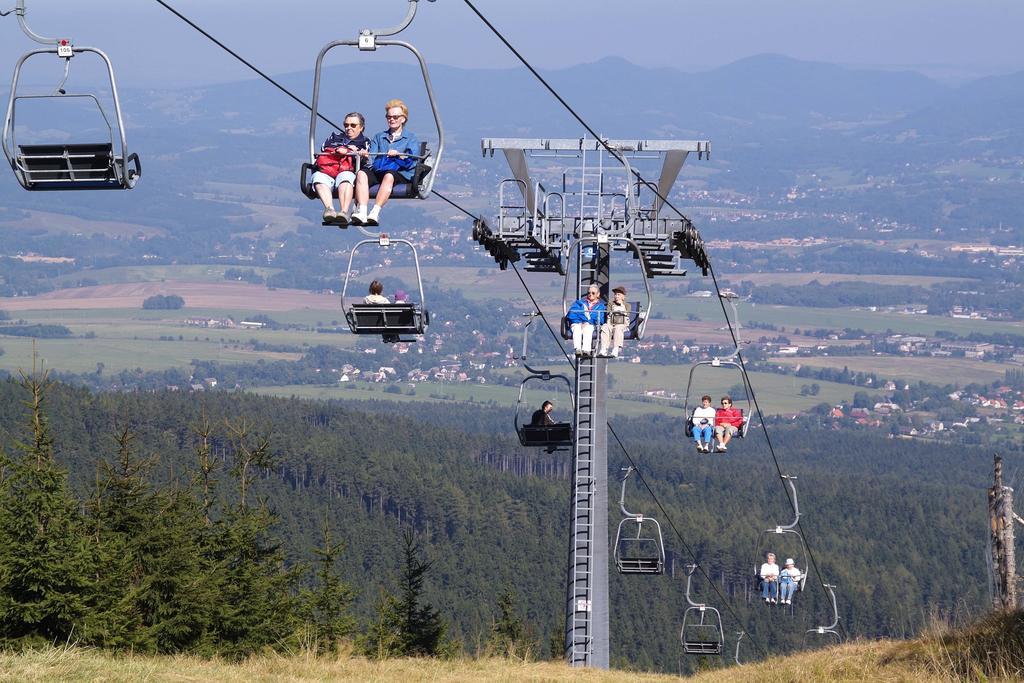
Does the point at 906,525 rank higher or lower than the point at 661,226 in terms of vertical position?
lower

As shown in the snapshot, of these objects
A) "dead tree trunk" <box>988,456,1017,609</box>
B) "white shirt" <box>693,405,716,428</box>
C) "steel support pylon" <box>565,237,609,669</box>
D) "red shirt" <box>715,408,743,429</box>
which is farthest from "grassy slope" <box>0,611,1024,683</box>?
"white shirt" <box>693,405,716,428</box>

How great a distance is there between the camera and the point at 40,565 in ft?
85.0

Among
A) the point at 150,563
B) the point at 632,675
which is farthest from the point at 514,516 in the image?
the point at 632,675

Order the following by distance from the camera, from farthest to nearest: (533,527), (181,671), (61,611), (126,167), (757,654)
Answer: (533,527) < (757,654) < (61,611) < (181,671) < (126,167)

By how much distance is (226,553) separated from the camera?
130ft

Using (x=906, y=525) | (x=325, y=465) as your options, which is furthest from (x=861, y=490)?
(x=325, y=465)

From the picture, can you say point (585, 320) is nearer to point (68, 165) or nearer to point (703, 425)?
point (703, 425)

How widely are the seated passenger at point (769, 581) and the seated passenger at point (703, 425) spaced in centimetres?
579

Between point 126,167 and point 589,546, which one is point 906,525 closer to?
point 589,546

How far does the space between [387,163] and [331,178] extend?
22.7 inches

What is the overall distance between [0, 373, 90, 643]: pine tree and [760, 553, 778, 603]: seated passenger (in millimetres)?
12782

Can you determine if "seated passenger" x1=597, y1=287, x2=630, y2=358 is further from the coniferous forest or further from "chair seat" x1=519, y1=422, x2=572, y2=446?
the coniferous forest

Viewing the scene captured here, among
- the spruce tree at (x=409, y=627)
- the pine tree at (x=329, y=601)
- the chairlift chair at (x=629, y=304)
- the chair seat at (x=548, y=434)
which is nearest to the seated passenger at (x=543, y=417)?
the chair seat at (x=548, y=434)

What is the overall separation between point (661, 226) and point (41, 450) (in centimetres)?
1134
